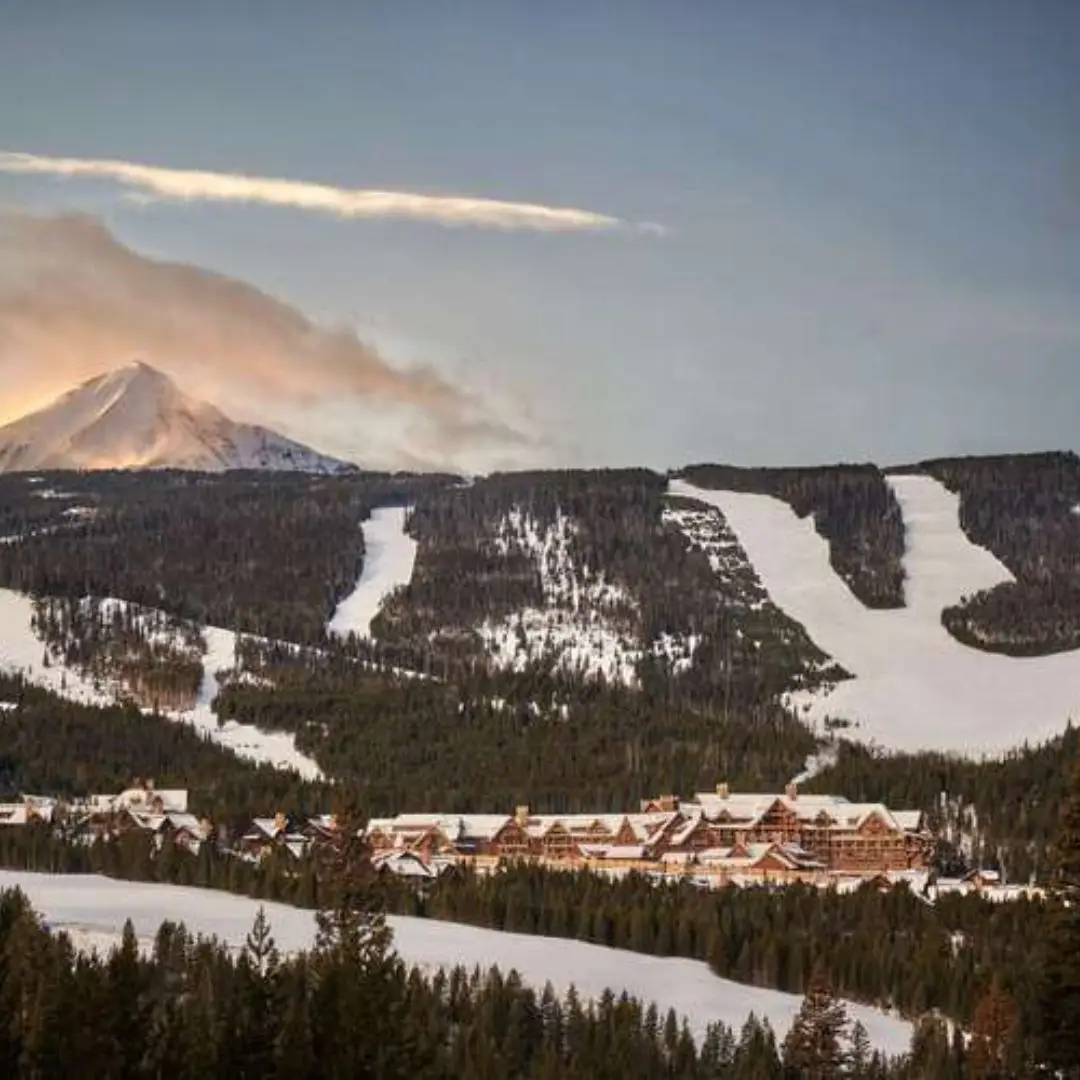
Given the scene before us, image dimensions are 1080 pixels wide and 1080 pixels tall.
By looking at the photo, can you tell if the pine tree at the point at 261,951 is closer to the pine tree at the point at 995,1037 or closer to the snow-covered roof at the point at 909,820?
the pine tree at the point at 995,1037

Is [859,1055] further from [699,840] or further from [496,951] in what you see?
[699,840]

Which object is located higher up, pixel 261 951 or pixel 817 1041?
pixel 261 951

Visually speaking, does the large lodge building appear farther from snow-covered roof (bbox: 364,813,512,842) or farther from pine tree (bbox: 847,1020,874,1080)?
pine tree (bbox: 847,1020,874,1080)

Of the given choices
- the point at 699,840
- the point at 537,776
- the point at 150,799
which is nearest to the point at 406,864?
the point at 699,840

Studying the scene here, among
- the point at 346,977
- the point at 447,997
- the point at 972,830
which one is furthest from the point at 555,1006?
the point at 972,830

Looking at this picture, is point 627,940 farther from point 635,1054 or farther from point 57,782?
point 57,782

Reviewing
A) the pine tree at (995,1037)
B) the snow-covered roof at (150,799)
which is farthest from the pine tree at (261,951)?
the snow-covered roof at (150,799)
